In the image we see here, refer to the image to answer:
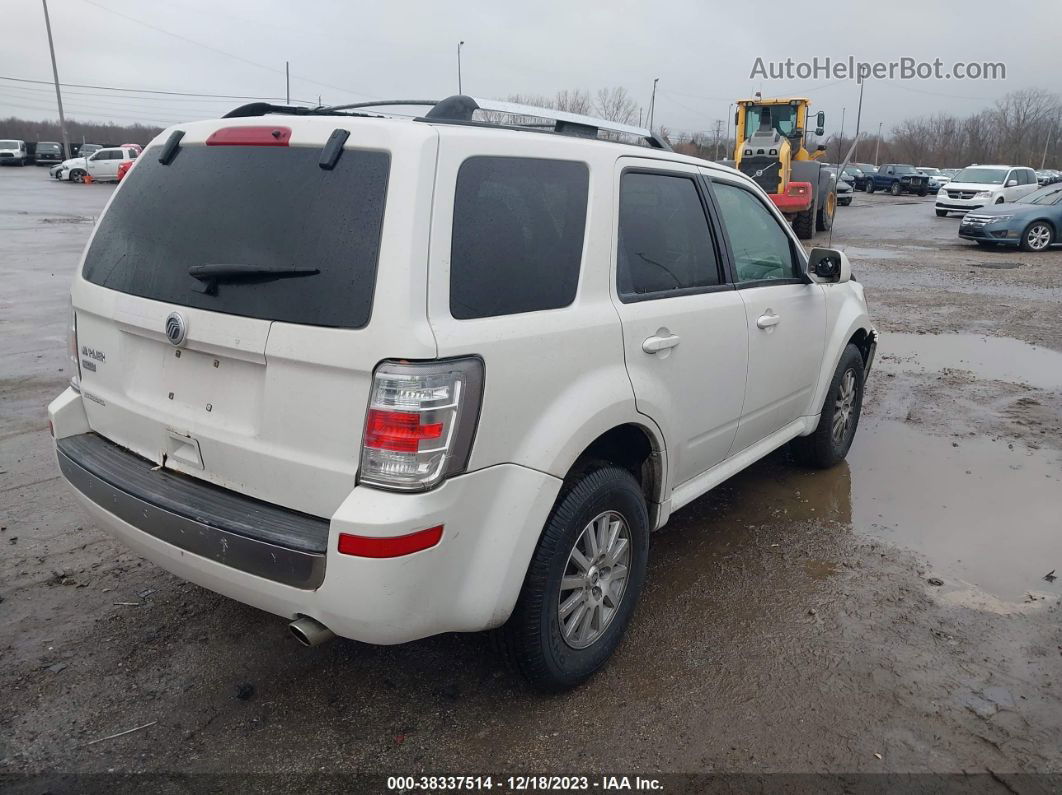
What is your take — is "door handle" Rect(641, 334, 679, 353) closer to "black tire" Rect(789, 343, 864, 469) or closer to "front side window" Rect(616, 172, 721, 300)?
"front side window" Rect(616, 172, 721, 300)

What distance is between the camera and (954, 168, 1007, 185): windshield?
2730cm

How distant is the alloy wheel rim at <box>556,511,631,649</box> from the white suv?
12mm

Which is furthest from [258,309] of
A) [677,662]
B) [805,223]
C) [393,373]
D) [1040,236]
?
[1040,236]

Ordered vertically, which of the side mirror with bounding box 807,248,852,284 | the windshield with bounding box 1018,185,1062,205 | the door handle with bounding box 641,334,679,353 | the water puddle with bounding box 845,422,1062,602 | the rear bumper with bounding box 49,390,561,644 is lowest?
the water puddle with bounding box 845,422,1062,602

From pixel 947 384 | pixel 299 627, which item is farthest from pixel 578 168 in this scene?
pixel 947 384

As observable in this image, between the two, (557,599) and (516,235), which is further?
(557,599)

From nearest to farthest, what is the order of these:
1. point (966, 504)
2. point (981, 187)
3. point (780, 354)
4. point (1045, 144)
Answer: point (780, 354)
point (966, 504)
point (981, 187)
point (1045, 144)

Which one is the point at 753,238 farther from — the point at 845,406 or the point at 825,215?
the point at 825,215

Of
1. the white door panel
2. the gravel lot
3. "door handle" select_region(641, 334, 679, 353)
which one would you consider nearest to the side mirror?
the white door panel

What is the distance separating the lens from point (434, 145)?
2375 millimetres

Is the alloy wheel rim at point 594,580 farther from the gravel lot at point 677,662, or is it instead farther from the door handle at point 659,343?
the door handle at point 659,343

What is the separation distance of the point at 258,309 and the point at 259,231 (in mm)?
254

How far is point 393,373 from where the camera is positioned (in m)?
2.25

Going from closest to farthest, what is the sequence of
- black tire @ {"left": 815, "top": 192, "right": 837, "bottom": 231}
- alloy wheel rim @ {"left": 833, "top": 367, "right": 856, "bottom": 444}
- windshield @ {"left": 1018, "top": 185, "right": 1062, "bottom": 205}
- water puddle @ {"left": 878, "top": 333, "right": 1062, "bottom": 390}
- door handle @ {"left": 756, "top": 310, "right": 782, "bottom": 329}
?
door handle @ {"left": 756, "top": 310, "right": 782, "bottom": 329}
alloy wheel rim @ {"left": 833, "top": 367, "right": 856, "bottom": 444}
water puddle @ {"left": 878, "top": 333, "right": 1062, "bottom": 390}
windshield @ {"left": 1018, "top": 185, "right": 1062, "bottom": 205}
black tire @ {"left": 815, "top": 192, "right": 837, "bottom": 231}
